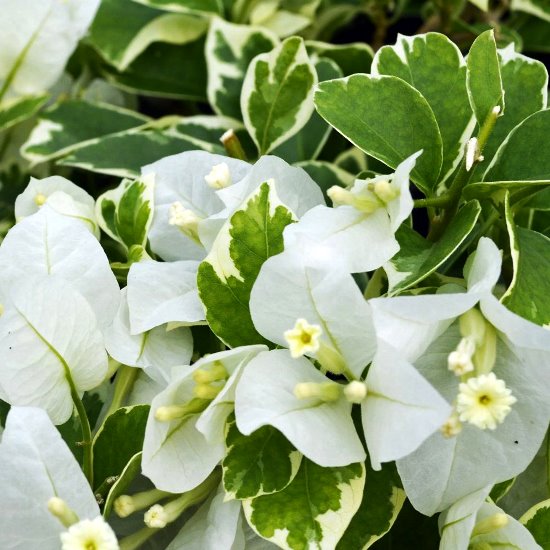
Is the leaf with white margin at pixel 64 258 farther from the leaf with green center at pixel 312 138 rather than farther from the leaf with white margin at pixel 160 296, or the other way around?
the leaf with green center at pixel 312 138

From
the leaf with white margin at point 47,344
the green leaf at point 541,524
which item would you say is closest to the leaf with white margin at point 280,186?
the leaf with white margin at point 47,344

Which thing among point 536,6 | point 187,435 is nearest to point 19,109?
point 187,435

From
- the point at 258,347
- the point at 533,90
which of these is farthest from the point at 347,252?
the point at 533,90

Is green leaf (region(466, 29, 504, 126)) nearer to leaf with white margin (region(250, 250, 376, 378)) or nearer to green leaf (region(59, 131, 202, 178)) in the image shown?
leaf with white margin (region(250, 250, 376, 378))

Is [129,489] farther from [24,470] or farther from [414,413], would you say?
[414,413]

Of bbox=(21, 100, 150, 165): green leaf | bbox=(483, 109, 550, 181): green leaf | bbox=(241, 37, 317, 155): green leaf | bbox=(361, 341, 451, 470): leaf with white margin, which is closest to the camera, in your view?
bbox=(361, 341, 451, 470): leaf with white margin

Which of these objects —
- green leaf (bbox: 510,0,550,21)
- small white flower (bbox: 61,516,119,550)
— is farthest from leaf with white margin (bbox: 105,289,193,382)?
green leaf (bbox: 510,0,550,21)
